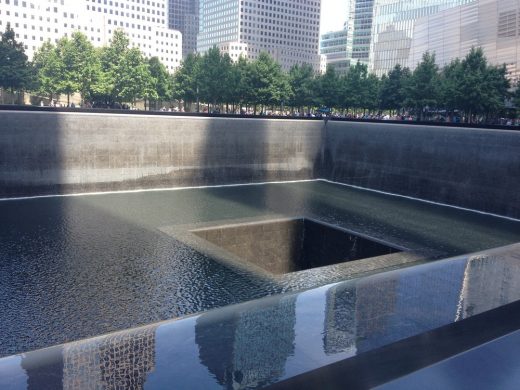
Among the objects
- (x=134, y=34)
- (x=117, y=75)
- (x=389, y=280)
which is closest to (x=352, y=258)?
(x=389, y=280)

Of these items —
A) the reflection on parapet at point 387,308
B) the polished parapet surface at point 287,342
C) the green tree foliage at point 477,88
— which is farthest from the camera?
the green tree foliage at point 477,88

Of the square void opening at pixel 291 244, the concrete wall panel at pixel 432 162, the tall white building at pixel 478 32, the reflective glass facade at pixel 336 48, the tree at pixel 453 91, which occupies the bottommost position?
the square void opening at pixel 291 244

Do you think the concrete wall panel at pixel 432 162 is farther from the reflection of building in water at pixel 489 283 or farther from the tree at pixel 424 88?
the reflection of building in water at pixel 489 283

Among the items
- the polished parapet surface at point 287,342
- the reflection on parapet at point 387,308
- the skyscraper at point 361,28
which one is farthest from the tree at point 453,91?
the skyscraper at point 361,28

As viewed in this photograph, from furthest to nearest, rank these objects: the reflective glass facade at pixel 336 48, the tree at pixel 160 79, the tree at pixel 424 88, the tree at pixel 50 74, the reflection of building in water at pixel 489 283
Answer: the reflective glass facade at pixel 336 48, the tree at pixel 160 79, the tree at pixel 50 74, the tree at pixel 424 88, the reflection of building in water at pixel 489 283

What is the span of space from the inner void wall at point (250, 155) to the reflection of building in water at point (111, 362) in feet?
60.8

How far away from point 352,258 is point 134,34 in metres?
112

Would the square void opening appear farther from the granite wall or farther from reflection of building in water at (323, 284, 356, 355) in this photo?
reflection of building in water at (323, 284, 356, 355)

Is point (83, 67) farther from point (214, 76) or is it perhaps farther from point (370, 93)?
point (370, 93)

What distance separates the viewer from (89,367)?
8.42 feet

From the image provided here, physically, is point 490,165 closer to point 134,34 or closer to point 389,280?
point 389,280

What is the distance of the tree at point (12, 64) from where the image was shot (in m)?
42.2

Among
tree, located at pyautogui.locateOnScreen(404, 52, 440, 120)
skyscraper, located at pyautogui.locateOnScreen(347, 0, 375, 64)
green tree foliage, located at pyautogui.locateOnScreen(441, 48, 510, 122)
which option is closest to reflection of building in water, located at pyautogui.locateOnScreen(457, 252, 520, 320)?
green tree foliage, located at pyautogui.locateOnScreen(441, 48, 510, 122)

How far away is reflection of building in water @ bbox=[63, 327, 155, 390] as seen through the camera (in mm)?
2416
